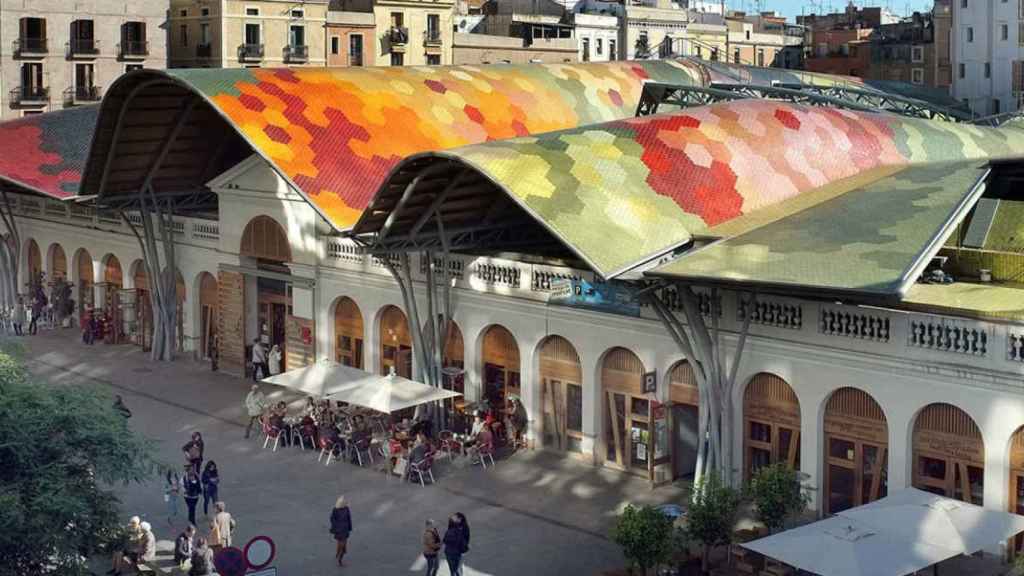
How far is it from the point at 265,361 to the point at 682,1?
113 m

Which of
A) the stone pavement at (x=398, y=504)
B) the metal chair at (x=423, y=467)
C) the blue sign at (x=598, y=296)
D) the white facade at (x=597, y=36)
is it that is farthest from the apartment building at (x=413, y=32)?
the metal chair at (x=423, y=467)

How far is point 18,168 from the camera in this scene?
212 ft

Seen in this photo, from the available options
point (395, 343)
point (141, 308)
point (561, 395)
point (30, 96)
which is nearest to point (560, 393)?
point (561, 395)

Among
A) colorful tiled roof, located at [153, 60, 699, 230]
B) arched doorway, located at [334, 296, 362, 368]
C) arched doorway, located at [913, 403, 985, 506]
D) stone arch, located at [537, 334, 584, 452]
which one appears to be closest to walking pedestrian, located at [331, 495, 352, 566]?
stone arch, located at [537, 334, 584, 452]

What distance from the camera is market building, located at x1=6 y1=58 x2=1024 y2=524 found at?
35.7 m

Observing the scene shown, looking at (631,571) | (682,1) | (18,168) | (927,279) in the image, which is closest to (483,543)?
(631,571)

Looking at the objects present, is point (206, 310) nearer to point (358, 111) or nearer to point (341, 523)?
point (358, 111)

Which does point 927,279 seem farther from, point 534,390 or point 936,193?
point 534,390

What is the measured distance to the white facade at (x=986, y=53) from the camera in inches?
4621

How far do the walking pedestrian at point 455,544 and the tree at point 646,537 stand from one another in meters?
3.40

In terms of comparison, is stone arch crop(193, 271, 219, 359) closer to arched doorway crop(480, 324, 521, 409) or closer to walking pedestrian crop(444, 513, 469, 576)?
arched doorway crop(480, 324, 521, 409)

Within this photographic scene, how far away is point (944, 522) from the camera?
3038 centimetres

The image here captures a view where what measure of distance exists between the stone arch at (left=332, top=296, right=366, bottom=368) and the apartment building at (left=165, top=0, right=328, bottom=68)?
60.5 meters

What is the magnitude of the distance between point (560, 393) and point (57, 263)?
32.8 meters
